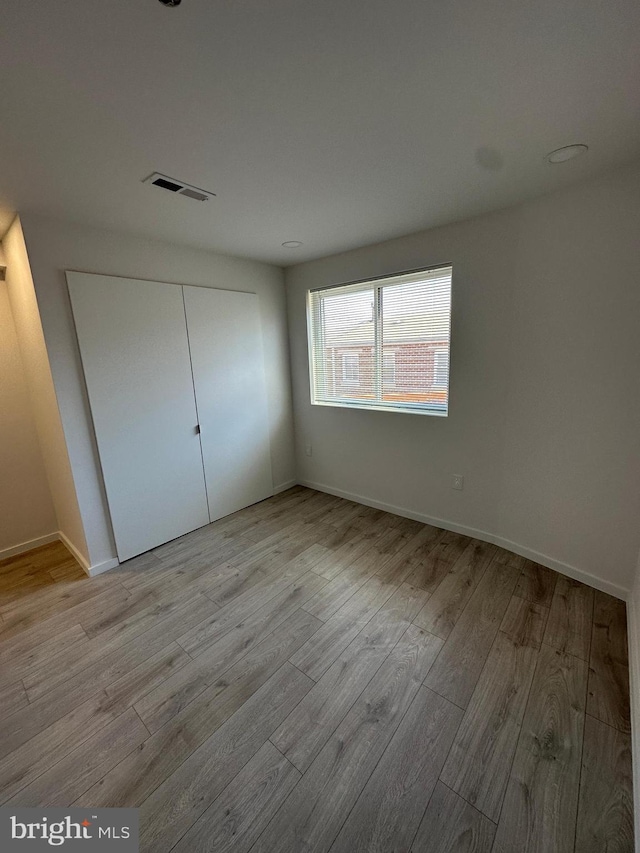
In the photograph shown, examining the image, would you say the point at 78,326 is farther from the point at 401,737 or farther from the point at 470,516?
the point at 470,516

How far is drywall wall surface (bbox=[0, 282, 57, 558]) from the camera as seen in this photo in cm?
264

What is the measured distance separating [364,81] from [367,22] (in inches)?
8.4

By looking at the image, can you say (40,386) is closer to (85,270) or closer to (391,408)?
(85,270)

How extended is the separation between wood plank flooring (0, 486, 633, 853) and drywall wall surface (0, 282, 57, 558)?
20.8 inches

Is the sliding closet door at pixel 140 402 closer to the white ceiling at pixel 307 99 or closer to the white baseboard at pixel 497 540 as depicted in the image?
the white ceiling at pixel 307 99

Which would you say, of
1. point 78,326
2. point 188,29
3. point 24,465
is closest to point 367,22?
point 188,29

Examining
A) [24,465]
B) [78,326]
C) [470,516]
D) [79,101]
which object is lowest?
[470,516]

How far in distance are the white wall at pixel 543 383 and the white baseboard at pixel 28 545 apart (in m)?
3.30

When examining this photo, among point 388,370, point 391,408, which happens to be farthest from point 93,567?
point 388,370

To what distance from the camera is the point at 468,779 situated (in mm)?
1194

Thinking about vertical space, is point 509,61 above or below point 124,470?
above

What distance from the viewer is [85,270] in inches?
88.3

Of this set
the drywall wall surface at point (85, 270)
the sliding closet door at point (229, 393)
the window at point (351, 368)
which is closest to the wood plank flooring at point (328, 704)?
the drywall wall surface at point (85, 270)

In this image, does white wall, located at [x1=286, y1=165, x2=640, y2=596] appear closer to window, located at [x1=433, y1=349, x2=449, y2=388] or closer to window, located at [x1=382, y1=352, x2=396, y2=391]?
window, located at [x1=433, y1=349, x2=449, y2=388]
